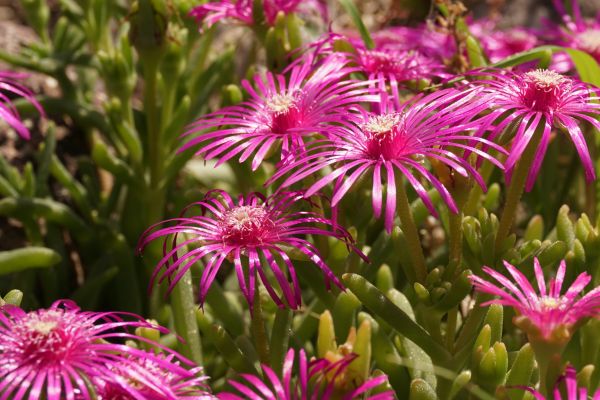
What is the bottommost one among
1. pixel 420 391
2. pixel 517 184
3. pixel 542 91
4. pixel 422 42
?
pixel 420 391

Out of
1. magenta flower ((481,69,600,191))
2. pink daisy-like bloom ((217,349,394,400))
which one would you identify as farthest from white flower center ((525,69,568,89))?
pink daisy-like bloom ((217,349,394,400))

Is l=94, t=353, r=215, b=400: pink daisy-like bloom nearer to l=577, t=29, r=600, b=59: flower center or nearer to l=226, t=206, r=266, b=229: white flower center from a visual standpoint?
l=226, t=206, r=266, b=229: white flower center

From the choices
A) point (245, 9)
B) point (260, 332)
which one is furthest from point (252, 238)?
point (245, 9)

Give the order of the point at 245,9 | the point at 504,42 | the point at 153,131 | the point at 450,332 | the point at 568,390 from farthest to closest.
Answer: the point at 504,42 → the point at 153,131 → the point at 245,9 → the point at 450,332 → the point at 568,390

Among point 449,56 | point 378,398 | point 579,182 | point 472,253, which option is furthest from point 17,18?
point 378,398

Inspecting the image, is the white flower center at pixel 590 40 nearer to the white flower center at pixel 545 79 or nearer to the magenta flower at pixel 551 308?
the white flower center at pixel 545 79

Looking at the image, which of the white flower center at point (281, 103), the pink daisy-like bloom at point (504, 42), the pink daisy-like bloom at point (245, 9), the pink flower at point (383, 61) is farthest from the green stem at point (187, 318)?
the pink daisy-like bloom at point (504, 42)

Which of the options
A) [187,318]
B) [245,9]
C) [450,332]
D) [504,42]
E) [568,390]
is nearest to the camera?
[568,390]

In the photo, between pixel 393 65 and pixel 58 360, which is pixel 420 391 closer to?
pixel 58 360
